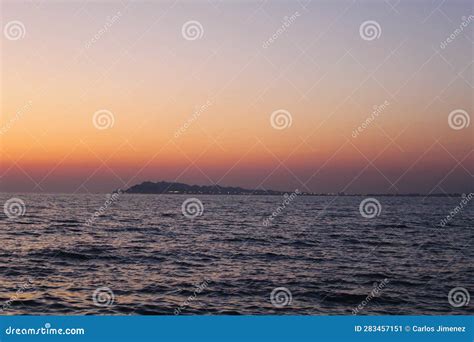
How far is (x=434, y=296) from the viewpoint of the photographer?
17859 millimetres

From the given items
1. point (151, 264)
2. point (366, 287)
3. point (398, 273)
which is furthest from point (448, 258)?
point (151, 264)

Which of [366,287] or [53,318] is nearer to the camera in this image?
[53,318]

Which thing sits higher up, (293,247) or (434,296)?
(293,247)

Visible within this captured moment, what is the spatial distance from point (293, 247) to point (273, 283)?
37.0ft

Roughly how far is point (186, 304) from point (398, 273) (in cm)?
1165

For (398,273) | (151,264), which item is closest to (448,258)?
(398,273)

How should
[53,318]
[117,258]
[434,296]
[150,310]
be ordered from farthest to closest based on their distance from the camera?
[117,258]
[434,296]
[150,310]
[53,318]

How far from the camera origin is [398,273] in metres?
22.1

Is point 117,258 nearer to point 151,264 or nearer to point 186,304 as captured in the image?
point 151,264

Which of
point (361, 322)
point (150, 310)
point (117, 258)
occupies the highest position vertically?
point (117, 258)

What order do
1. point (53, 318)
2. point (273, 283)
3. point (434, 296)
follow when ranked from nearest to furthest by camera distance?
point (53, 318)
point (434, 296)
point (273, 283)

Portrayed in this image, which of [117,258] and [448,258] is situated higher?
[117,258]

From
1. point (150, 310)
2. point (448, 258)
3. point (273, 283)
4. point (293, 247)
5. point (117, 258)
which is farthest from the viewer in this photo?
point (293, 247)

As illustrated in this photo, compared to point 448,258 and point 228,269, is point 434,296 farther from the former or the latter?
point 448,258
